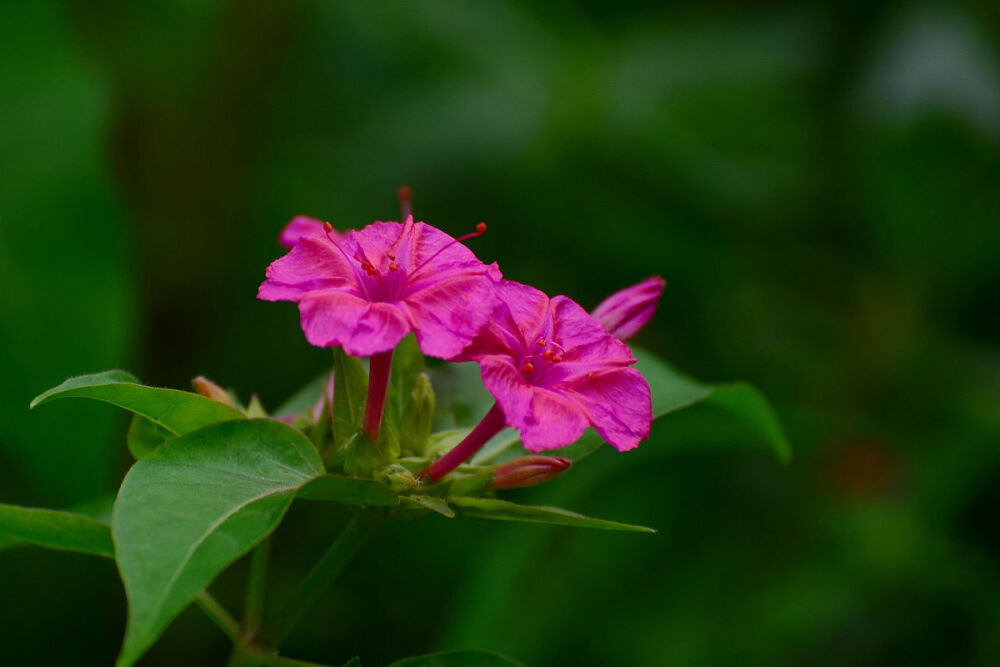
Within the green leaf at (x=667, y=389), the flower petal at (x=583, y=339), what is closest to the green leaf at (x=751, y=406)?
the green leaf at (x=667, y=389)

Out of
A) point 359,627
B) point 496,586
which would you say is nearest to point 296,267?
point 496,586

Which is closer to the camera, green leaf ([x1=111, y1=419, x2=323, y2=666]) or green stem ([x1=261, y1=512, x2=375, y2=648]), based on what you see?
green leaf ([x1=111, y1=419, x2=323, y2=666])

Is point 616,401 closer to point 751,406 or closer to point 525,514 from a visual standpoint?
point 525,514

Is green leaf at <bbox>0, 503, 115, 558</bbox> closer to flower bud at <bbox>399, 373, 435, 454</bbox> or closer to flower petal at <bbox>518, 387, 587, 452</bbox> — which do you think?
flower bud at <bbox>399, 373, 435, 454</bbox>

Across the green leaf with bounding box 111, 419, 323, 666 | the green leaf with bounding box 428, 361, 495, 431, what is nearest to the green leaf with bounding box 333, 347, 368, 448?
the green leaf with bounding box 111, 419, 323, 666

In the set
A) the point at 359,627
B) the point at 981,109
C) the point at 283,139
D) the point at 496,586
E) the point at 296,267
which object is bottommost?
the point at 359,627

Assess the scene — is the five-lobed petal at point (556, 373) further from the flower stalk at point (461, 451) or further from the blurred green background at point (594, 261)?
the blurred green background at point (594, 261)

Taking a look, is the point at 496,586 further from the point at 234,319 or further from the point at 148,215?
the point at 148,215
